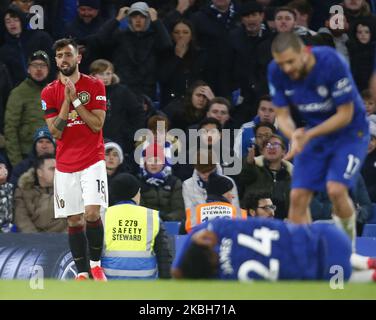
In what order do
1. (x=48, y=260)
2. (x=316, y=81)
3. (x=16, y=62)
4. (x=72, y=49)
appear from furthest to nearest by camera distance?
1. (x=16, y=62)
2. (x=48, y=260)
3. (x=72, y=49)
4. (x=316, y=81)

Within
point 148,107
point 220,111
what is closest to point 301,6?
point 220,111

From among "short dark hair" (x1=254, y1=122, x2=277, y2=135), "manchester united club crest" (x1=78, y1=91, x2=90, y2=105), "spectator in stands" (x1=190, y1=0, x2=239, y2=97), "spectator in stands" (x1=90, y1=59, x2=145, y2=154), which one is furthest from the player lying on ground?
"spectator in stands" (x1=190, y1=0, x2=239, y2=97)

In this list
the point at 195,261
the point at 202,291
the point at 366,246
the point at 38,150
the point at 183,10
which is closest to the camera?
the point at 202,291

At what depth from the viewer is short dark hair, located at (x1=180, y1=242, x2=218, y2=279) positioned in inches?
313

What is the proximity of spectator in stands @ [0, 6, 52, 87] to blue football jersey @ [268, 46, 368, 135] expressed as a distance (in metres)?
5.22

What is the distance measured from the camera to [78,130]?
11.2 meters

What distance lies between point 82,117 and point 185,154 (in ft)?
9.91

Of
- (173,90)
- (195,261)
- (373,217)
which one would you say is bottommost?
(373,217)

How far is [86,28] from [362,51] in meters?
3.16

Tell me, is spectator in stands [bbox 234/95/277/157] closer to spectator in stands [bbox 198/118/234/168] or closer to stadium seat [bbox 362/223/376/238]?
spectator in stands [bbox 198/118/234/168]

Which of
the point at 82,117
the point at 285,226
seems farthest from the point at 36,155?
the point at 285,226

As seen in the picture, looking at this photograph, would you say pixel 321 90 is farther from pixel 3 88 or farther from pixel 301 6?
pixel 301 6
